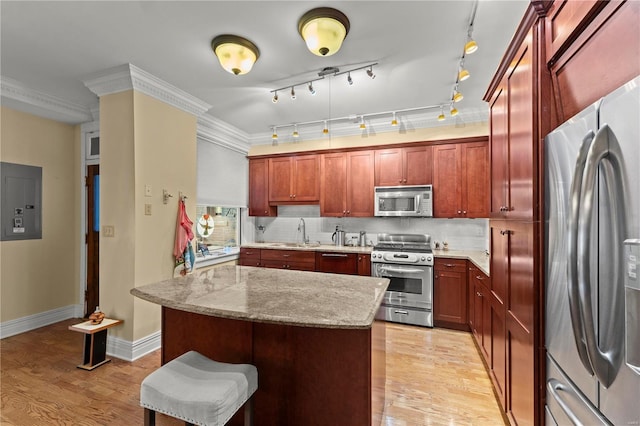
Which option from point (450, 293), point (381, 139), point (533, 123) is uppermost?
point (381, 139)

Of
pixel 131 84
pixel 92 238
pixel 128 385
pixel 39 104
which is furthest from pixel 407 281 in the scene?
pixel 39 104

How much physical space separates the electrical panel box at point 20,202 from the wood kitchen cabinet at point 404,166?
4.53 meters

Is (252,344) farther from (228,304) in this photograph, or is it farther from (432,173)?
(432,173)

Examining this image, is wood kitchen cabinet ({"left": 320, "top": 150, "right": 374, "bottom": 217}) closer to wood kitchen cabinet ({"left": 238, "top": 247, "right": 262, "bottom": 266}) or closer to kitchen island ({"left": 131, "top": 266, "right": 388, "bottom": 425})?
wood kitchen cabinet ({"left": 238, "top": 247, "right": 262, "bottom": 266})

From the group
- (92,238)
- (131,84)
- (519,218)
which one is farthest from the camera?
(92,238)

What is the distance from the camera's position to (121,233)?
2.87 metres

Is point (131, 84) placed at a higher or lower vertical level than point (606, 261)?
higher

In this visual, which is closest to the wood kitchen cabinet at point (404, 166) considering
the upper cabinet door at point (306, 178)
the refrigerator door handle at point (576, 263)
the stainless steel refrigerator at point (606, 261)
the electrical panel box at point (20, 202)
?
the upper cabinet door at point (306, 178)

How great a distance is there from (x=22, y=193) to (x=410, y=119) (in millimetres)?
5113

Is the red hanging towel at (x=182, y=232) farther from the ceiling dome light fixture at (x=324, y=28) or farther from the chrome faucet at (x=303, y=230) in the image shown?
the ceiling dome light fixture at (x=324, y=28)

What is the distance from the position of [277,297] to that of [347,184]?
118 inches

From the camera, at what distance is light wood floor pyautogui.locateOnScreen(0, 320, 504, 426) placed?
6.51 feet

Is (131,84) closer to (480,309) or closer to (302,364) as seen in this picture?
(302,364)

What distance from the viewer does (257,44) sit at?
7.63 feet
